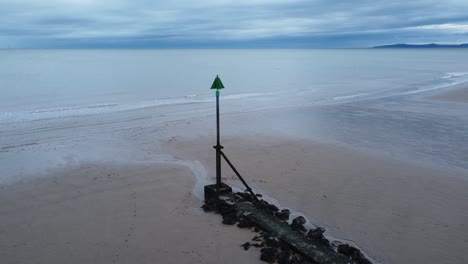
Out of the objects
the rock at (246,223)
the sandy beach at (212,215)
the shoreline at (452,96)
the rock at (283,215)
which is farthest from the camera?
the shoreline at (452,96)

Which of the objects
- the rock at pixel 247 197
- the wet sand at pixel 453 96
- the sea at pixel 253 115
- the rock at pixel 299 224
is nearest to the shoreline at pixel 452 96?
the wet sand at pixel 453 96

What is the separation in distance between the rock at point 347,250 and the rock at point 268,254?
3.82ft

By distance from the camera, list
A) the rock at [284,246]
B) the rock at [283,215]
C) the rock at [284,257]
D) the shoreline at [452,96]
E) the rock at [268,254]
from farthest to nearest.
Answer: the shoreline at [452,96] → the rock at [283,215] → the rock at [284,246] → the rock at [268,254] → the rock at [284,257]

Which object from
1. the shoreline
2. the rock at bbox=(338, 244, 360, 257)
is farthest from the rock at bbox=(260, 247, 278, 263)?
the shoreline

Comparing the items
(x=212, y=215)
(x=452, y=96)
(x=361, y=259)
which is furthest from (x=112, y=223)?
(x=452, y=96)

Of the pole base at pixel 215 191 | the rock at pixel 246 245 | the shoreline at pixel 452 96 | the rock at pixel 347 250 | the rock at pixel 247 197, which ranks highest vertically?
the shoreline at pixel 452 96

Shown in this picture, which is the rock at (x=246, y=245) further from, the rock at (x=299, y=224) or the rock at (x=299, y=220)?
the rock at (x=299, y=220)

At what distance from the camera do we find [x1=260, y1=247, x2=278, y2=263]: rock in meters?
7.05

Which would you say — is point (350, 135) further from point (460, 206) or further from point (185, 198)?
point (185, 198)

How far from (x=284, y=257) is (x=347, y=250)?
3.88ft

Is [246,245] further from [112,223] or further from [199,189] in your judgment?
[199,189]

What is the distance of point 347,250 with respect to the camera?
7.18 m

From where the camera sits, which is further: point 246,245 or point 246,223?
point 246,223

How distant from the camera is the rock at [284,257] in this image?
22.5 feet
